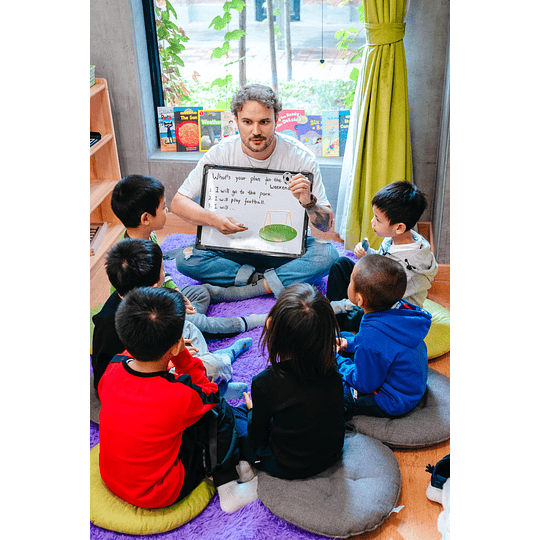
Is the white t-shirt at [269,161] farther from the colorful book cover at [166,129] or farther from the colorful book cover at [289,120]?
the colorful book cover at [166,129]

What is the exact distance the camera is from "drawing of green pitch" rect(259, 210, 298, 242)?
2758mm

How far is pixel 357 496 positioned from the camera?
1.64 meters

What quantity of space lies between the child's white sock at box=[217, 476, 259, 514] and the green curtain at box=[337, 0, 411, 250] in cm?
180

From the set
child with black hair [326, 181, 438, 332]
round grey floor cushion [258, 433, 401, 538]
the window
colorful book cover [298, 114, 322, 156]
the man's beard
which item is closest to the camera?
round grey floor cushion [258, 433, 401, 538]

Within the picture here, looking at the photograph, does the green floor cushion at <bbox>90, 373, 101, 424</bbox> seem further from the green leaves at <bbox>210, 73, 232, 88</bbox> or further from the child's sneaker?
the green leaves at <bbox>210, 73, 232, 88</bbox>

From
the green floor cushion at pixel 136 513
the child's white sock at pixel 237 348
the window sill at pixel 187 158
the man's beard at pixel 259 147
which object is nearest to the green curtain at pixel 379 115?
the window sill at pixel 187 158

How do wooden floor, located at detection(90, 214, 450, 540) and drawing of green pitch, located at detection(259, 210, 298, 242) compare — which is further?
drawing of green pitch, located at detection(259, 210, 298, 242)

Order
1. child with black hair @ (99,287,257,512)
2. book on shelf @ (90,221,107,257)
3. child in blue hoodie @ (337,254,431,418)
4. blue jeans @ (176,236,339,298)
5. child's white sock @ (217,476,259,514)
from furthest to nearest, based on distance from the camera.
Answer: book on shelf @ (90,221,107,257) → blue jeans @ (176,236,339,298) → child in blue hoodie @ (337,254,431,418) → child's white sock @ (217,476,259,514) → child with black hair @ (99,287,257,512)

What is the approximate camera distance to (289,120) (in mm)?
3666

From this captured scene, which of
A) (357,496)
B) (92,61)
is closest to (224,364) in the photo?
(357,496)

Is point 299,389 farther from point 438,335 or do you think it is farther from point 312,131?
point 312,131

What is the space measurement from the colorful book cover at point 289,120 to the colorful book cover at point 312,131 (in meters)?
0.03

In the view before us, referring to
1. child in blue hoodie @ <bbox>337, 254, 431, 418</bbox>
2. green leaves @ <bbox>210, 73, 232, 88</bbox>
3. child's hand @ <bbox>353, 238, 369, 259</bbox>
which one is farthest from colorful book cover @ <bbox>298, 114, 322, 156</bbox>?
child in blue hoodie @ <bbox>337, 254, 431, 418</bbox>

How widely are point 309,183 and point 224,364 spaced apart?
0.95m
